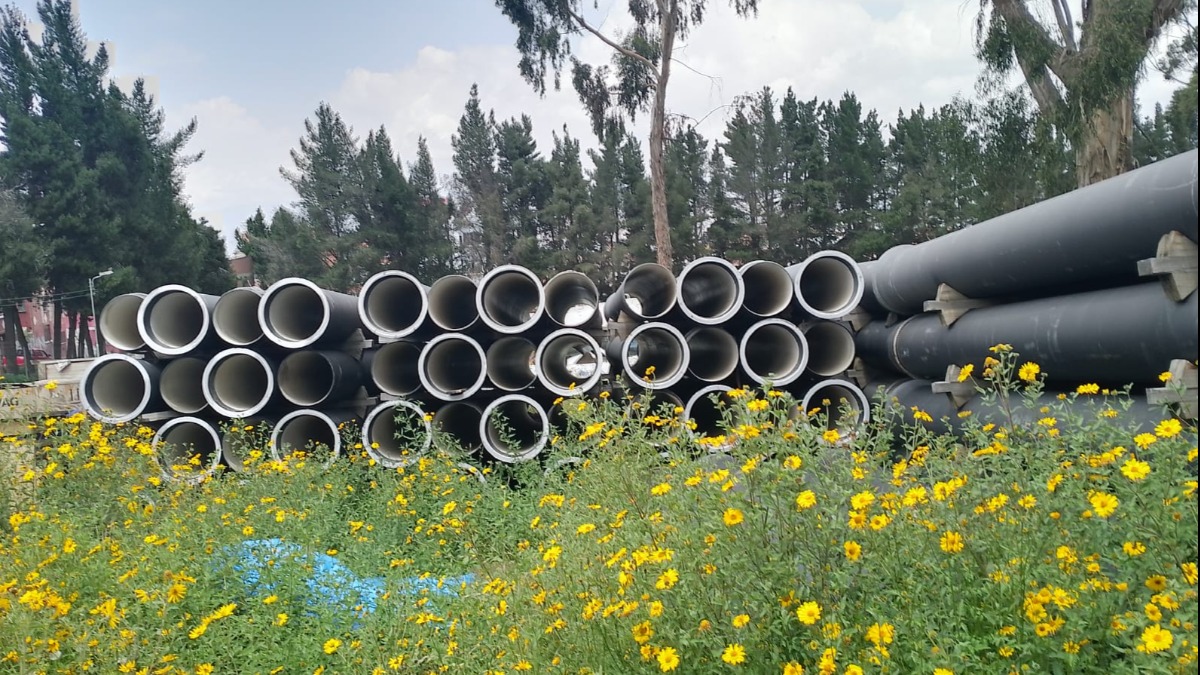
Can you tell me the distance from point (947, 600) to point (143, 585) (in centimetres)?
239

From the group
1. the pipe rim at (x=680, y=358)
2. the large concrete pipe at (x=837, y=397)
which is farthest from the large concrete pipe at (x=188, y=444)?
the large concrete pipe at (x=837, y=397)

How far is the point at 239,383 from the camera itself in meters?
5.11

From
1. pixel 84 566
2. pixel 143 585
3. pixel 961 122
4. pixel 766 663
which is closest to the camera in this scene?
pixel 766 663

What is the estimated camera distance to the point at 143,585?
2.50 m

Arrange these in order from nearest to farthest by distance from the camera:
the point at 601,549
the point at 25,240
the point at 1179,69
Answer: the point at 601,549, the point at 1179,69, the point at 25,240

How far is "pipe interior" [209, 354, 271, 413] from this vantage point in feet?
15.8

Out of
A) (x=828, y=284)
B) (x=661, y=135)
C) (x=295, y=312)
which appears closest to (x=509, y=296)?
(x=295, y=312)

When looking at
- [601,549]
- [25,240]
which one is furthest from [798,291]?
[25,240]

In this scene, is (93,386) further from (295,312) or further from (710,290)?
(710,290)

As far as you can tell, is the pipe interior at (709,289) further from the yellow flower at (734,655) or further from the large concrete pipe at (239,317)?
the yellow flower at (734,655)

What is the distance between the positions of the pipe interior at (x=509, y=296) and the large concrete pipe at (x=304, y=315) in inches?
39.0

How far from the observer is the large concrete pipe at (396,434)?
4492 mm

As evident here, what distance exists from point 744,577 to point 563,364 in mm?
3551

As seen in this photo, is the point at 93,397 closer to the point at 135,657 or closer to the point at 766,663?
the point at 135,657
